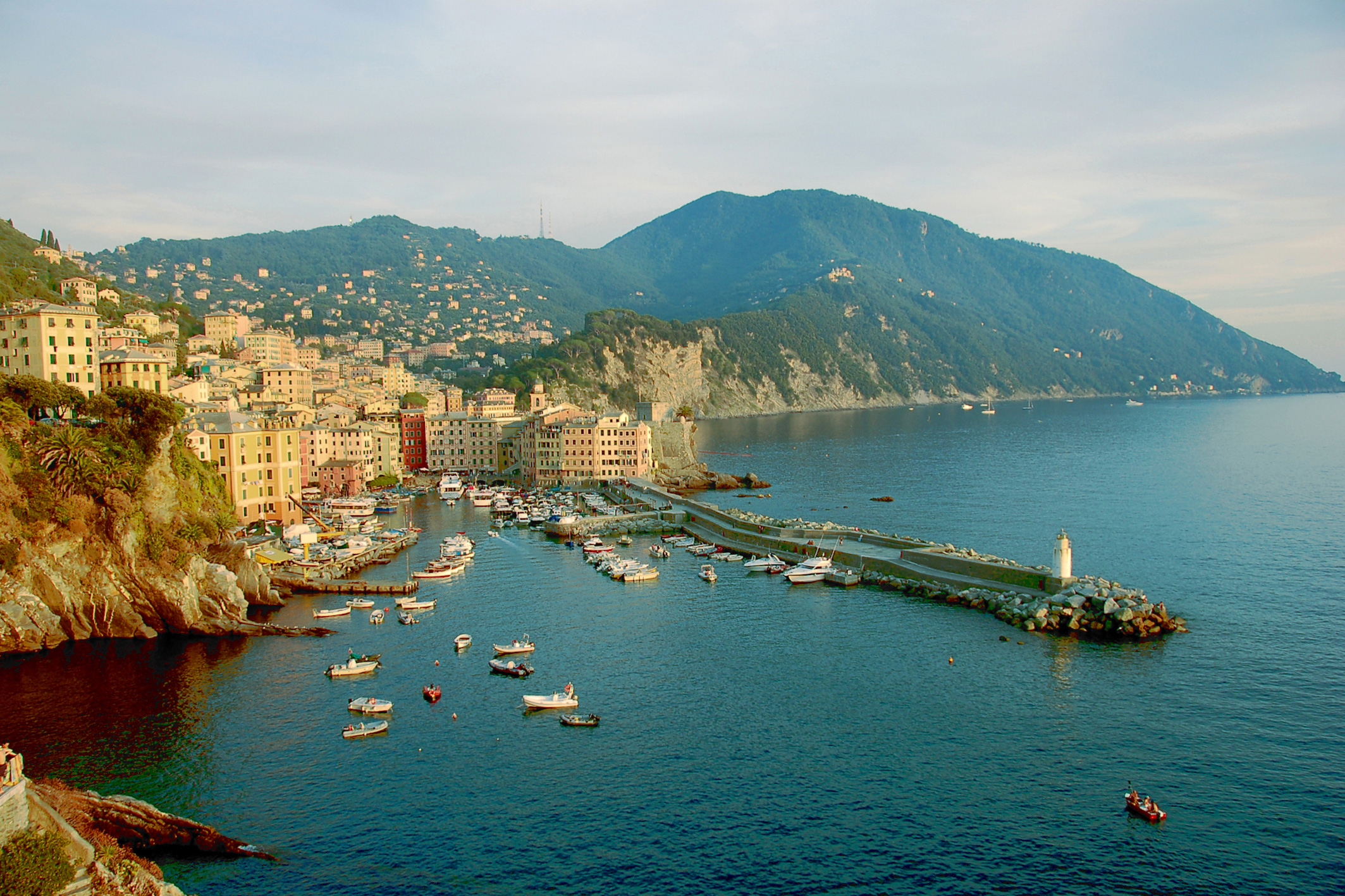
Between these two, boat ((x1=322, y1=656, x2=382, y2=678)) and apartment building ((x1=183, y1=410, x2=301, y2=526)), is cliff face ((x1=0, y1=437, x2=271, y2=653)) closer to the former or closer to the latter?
boat ((x1=322, y1=656, x2=382, y2=678))

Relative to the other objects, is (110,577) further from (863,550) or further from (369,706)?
(863,550)

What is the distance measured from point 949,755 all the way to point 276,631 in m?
29.5

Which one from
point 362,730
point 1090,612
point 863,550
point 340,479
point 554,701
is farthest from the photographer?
point 340,479

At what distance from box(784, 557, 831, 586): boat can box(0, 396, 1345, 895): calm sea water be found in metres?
1.06

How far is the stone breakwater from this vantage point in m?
36.5

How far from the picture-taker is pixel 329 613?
41.4 metres

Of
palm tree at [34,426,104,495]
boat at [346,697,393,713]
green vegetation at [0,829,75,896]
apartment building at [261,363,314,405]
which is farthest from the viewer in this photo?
apartment building at [261,363,314,405]

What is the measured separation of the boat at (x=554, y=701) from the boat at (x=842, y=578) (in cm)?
2084

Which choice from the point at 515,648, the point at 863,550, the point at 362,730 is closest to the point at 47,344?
the point at 515,648

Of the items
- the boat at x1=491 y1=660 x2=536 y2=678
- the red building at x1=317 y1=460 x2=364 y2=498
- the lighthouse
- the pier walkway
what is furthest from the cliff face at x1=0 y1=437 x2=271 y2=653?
the lighthouse

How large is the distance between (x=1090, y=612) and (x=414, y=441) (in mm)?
77276

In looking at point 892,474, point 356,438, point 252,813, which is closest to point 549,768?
point 252,813

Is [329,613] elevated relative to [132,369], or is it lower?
lower

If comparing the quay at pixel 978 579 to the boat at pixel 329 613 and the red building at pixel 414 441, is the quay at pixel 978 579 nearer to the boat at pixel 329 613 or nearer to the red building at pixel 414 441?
the boat at pixel 329 613
